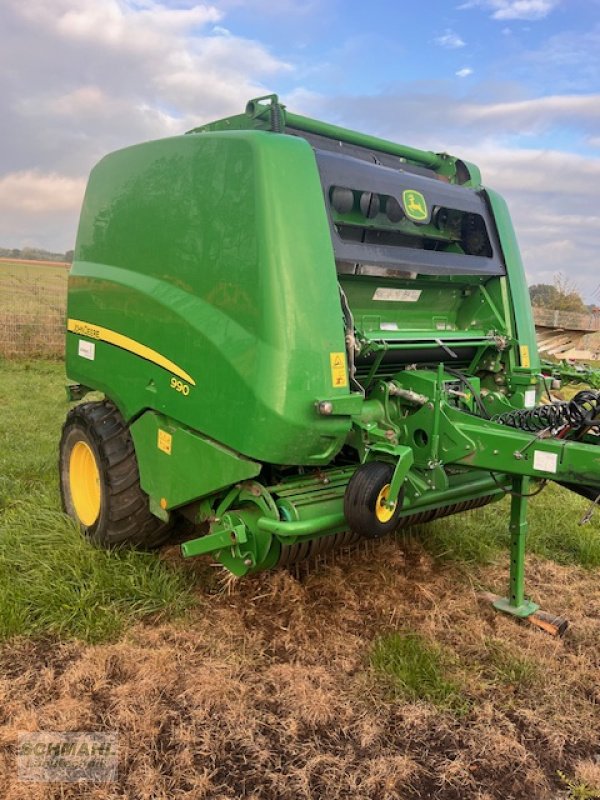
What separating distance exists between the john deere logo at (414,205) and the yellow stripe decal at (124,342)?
133 centimetres

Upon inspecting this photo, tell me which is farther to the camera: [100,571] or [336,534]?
[100,571]

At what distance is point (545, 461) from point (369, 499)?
0.65 m

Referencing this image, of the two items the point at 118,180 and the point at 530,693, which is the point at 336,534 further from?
the point at 118,180

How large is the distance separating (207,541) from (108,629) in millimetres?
633

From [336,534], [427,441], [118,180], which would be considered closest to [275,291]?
[427,441]

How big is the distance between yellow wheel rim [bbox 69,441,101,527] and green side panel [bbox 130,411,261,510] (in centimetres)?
61

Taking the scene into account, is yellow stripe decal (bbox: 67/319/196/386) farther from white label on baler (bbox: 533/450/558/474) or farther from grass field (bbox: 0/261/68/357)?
grass field (bbox: 0/261/68/357)

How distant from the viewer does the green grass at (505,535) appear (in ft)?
13.5

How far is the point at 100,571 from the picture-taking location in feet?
11.1

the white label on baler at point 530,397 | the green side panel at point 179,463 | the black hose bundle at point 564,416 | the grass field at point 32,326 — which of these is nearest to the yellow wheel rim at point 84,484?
the green side panel at point 179,463

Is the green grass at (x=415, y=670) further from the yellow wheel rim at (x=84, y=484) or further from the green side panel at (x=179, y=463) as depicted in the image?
the yellow wheel rim at (x=84, y=484)

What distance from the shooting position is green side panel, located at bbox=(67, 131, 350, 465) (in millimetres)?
2666

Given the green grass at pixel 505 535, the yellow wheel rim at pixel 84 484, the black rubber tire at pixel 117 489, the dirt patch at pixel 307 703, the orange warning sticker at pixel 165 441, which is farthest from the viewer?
the green grass at pixel 505 535

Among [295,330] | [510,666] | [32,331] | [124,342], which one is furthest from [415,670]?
[32,331]
